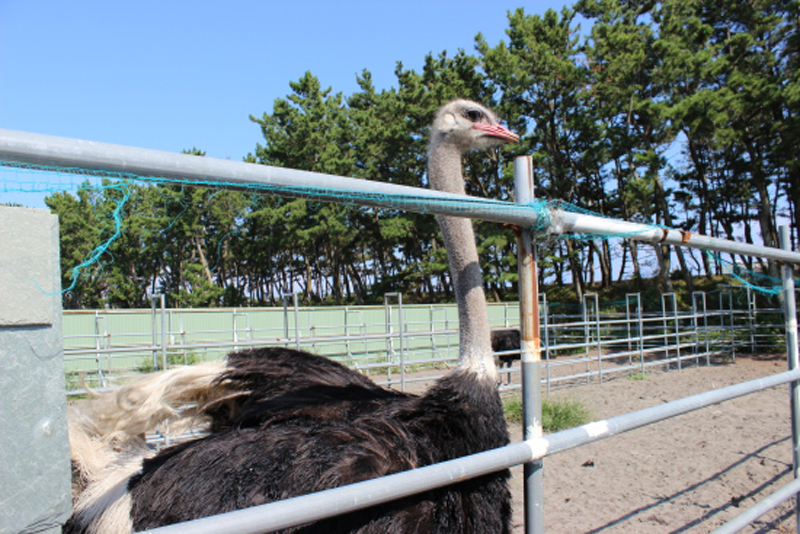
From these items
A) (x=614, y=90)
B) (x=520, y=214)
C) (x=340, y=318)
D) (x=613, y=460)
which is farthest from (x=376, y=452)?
(x=614, y=90)

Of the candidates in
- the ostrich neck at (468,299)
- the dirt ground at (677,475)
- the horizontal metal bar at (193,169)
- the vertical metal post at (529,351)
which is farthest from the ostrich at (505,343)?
the horizontal metal bar at (193,169)

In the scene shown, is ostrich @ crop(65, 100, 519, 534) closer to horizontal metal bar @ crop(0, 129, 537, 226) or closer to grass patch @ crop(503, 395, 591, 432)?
horizontal metal bar @ crop(0, 129, 537, 226)

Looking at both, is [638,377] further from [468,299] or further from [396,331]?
[468,299]

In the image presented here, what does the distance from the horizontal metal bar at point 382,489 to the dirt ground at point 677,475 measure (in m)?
2.39

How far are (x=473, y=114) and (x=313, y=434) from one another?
1447mm

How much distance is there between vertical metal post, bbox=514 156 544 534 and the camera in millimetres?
1288

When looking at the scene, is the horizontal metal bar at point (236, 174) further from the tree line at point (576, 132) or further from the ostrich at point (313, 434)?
the tree line at point (576, 132)

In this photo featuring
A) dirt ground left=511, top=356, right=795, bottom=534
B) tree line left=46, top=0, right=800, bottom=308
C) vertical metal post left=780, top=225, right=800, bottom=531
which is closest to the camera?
vertical metal post left=780, top=225, right=800, bottom=531

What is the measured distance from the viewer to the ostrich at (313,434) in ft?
5.09

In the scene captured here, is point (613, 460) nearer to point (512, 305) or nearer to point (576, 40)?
point (512, 305)

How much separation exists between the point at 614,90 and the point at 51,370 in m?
20.5

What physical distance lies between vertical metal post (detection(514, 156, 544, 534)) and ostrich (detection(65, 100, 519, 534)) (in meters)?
0.35

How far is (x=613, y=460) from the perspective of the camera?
4.86m

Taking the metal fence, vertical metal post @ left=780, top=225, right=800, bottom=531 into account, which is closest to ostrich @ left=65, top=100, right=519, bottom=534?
vertical metal post @ left=780, top=225, right=800, bottom=531
